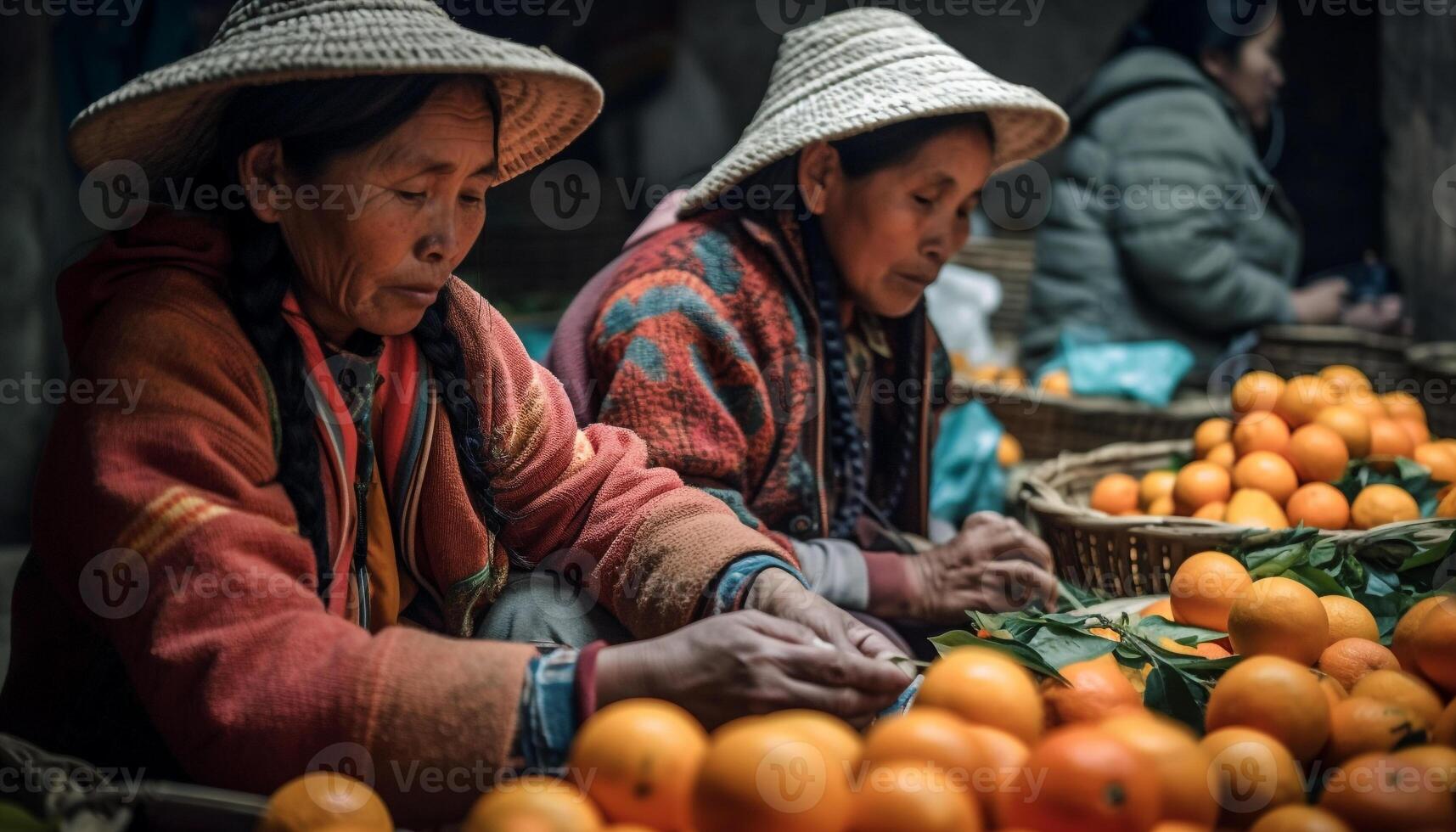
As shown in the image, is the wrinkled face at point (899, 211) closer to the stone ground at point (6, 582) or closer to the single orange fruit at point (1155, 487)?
the single orange fruit at point (1155, 487)

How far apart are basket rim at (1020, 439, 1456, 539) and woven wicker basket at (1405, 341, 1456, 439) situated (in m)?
0.84

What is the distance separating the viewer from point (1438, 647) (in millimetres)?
1658

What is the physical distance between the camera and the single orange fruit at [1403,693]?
155 centimetres

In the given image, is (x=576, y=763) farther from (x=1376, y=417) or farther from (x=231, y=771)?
(x=1376, y=417)

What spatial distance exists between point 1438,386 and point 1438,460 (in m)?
0.91

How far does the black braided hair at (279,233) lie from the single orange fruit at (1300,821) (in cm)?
120

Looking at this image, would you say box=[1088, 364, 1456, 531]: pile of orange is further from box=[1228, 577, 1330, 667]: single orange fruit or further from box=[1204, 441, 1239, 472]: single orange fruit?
box=[1228, 577, 1330, 667]: single orange fruit

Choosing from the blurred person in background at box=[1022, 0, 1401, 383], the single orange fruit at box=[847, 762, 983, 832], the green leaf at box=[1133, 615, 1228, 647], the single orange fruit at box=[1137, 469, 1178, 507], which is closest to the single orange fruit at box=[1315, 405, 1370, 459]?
the single orange fruit at box=[1137, 469, 1178, 507]

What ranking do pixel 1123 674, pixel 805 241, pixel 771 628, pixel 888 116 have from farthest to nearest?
pixel 805 241
pixel 888 116
pixel 1123 674
pixel 771 628

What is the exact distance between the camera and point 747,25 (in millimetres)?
6000

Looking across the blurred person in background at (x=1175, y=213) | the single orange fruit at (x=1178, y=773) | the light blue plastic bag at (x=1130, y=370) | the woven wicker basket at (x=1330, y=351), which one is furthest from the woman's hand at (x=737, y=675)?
the blurred person in background at (x=1175, y=213)

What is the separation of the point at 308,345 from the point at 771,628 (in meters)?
0.75

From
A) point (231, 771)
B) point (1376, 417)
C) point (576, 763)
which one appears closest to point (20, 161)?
point (231, 771)

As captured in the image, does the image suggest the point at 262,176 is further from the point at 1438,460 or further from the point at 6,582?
the point at 6,582
